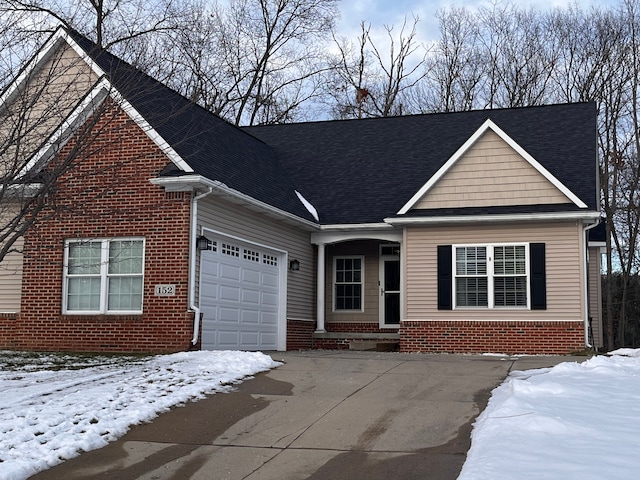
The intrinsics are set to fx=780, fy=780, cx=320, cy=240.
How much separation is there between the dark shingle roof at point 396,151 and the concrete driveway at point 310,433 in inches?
294

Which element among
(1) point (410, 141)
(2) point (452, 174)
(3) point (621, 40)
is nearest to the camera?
(2) point (452, 174)

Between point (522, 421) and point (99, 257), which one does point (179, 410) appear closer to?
point (522, 421)

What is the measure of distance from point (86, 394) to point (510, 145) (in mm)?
10958

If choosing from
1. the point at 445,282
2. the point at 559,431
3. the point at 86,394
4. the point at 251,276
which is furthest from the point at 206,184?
the point at 559,431

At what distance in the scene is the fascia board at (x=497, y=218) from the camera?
52.0ft

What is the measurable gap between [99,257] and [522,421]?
980cm

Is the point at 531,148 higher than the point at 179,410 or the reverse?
higher

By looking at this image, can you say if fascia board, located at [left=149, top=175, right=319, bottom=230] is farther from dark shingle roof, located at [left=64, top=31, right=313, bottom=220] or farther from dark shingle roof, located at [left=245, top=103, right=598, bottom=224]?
dark shingle roof, located at [left=245, top=103, right=598, bottom=224]

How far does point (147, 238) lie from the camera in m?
14.5

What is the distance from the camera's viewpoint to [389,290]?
64.2ft

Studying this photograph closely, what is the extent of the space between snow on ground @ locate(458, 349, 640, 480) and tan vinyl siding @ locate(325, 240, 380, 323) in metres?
9.26

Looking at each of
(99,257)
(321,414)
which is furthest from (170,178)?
(321,414)

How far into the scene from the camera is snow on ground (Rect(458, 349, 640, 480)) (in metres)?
5.94

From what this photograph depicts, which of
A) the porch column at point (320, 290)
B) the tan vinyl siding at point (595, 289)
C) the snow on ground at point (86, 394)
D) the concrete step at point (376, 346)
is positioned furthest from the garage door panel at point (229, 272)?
the tan vinyl siding at point (595, 289)
